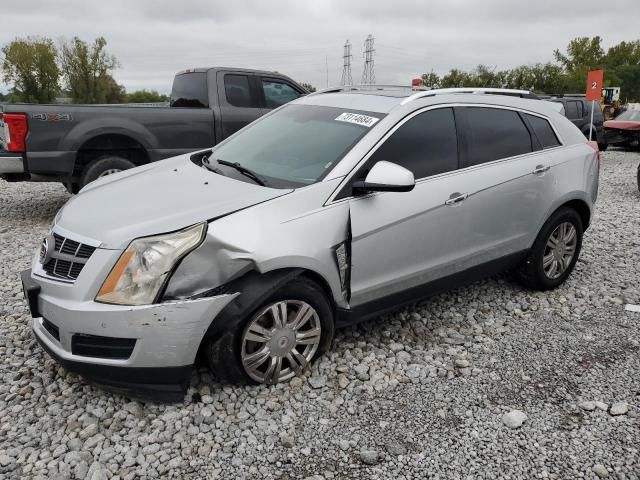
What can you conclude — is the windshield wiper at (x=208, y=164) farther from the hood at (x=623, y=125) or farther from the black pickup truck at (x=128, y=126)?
the hood at (x=623, y=125)

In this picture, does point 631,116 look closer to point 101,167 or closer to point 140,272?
point 101,167

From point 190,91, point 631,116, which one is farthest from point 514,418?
point 631,116

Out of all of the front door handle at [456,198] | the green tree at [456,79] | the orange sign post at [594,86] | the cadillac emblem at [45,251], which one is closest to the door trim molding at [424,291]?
the front door handle at [456,198]

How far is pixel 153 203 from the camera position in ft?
9.89

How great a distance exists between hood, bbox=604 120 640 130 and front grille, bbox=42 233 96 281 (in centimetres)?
1782

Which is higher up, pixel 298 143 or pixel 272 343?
pixel 298 143

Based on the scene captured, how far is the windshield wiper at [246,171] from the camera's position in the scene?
3.26 meters

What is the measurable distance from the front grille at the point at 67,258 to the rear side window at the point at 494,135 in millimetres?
2555

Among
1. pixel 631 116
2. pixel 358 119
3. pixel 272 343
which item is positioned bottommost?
pixel 272 343

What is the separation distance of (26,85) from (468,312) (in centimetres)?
6479

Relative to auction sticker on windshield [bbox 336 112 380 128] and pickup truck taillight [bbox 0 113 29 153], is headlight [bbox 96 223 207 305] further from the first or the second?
pickup truck taillight [bbox 0 113 29 153]

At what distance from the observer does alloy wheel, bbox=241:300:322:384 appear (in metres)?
2.97

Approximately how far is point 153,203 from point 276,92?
5.71 m

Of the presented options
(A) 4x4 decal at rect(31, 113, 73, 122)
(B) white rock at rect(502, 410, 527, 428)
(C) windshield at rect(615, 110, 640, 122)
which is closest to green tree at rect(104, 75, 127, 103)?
(C) windshield at rect(615, 110, 640, 122)
